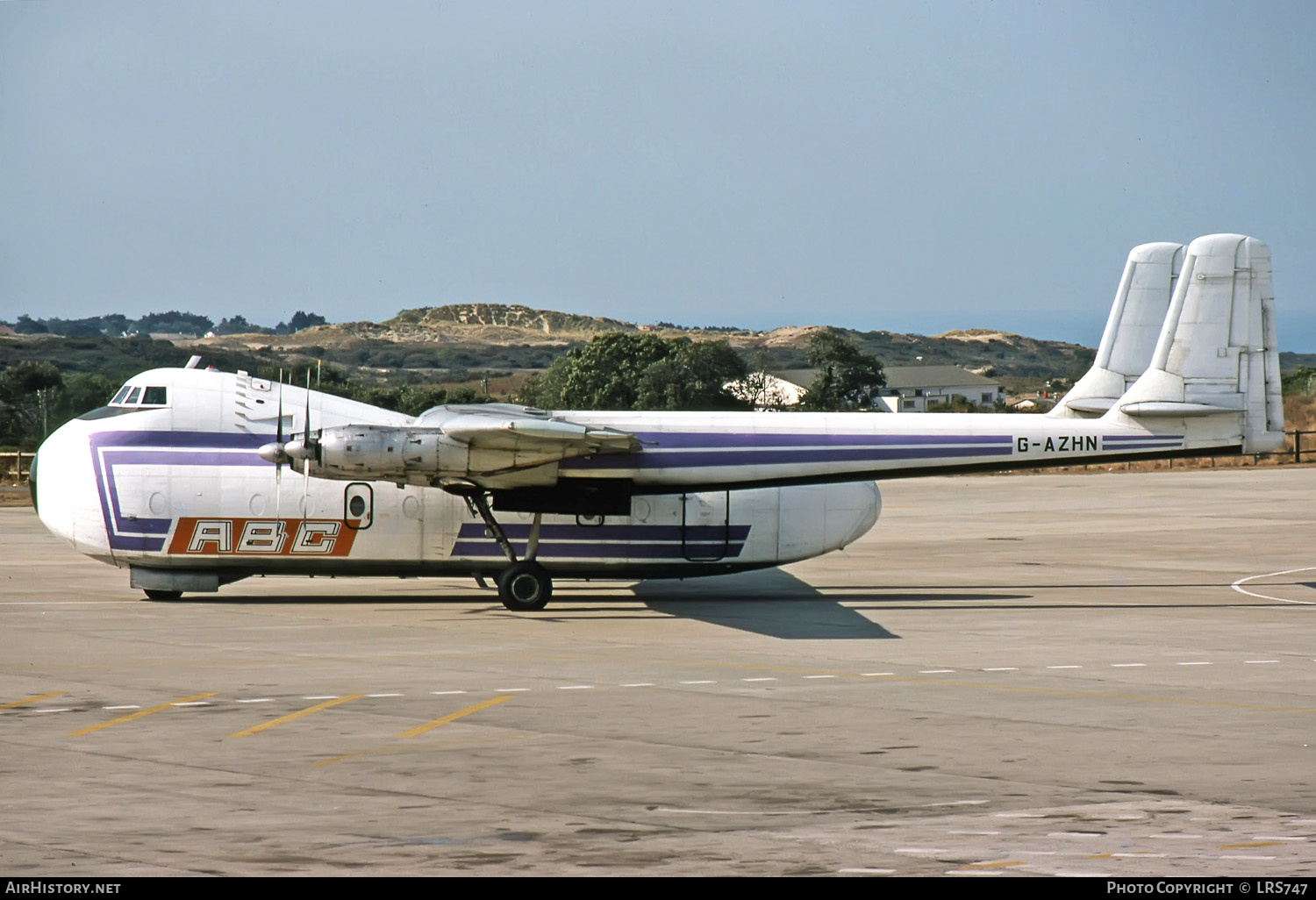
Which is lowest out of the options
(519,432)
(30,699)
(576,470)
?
(30,699)

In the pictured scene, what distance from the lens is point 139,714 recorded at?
14867 mm

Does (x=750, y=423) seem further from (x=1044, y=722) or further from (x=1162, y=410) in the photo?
(x=1044, y=722)

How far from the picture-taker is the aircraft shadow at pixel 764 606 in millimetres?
22219

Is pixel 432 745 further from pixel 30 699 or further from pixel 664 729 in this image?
pixel 30 699

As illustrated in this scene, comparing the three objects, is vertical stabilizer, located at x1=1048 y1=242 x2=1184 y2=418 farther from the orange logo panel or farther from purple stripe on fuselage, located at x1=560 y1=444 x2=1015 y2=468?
the orange logo panel

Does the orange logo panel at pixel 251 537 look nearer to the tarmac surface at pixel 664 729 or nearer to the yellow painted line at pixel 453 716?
the tarmac surface at pixel 664 729

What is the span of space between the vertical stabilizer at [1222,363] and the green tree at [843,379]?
7223cm

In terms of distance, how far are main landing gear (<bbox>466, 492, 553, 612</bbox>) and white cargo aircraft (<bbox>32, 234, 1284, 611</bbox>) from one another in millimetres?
31

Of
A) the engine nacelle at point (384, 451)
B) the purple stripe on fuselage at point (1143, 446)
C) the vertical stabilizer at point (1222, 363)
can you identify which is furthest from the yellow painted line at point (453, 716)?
the vertical stabilizer at point (1222, 363)

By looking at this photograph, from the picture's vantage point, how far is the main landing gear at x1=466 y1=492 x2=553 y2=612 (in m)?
24.5

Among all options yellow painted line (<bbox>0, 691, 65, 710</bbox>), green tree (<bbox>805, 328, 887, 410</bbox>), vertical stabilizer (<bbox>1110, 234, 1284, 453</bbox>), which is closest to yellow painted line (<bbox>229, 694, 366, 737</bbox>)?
yellow painted line (<bbox>0, 691, 65, 710</bbox>)

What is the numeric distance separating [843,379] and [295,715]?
92355 millimetres

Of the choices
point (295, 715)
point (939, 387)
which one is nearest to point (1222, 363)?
point (295, 715)
